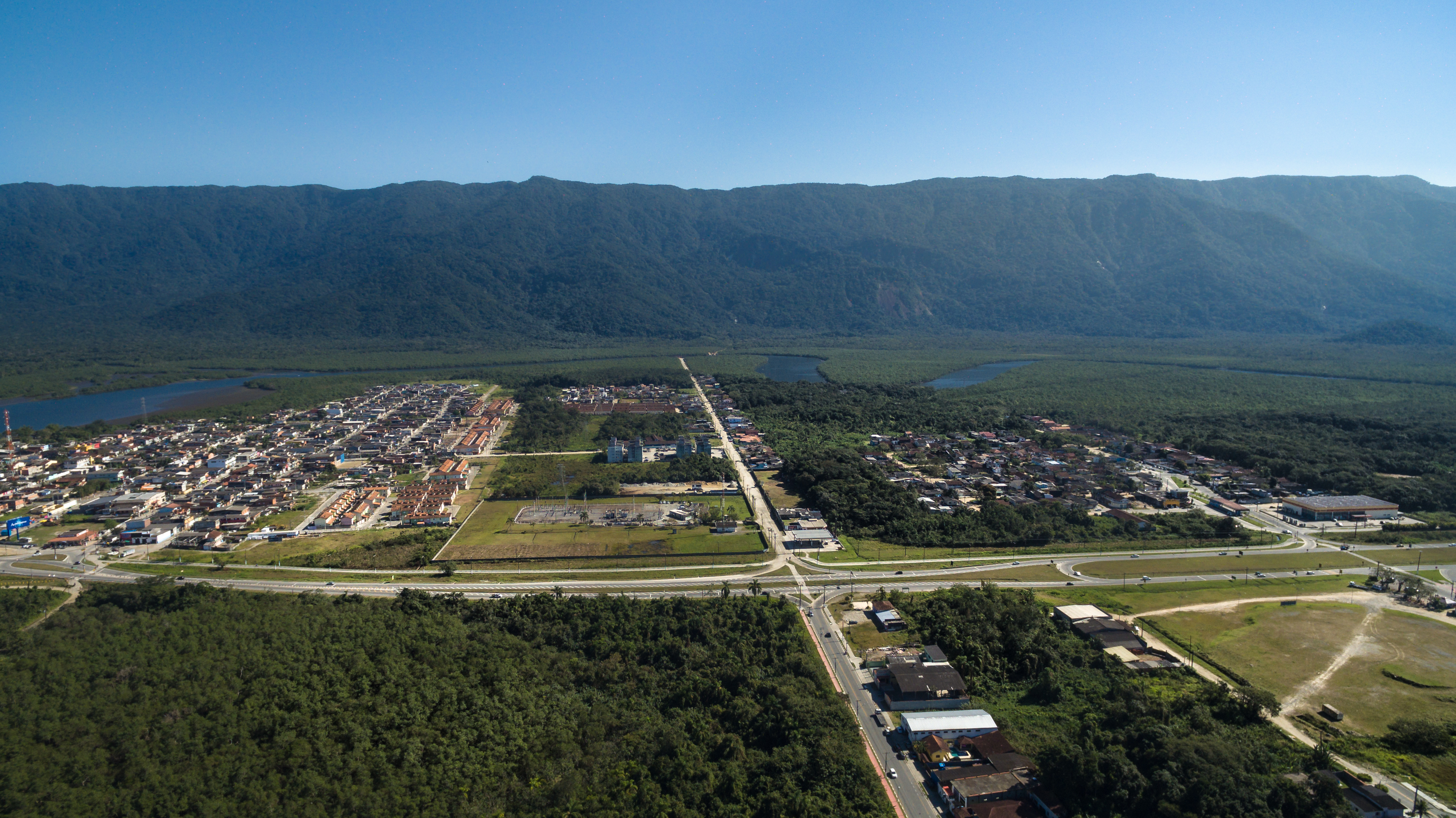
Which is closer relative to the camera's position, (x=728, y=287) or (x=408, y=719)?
(x=408, y=719)

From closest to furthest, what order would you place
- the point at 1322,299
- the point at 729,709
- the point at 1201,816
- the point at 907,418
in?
the point at 1201,816 < the point at 729,709 < the point at 907,418 < the point at 1322,299

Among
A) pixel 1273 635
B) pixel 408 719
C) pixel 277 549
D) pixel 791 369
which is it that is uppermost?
pixel 791 369

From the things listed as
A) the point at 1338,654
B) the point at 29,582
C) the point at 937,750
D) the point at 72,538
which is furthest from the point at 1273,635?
the point at 72,538

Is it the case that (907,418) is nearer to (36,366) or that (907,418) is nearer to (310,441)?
(310,441)

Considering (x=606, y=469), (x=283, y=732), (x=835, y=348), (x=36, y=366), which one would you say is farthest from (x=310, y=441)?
(x=835, y=348)

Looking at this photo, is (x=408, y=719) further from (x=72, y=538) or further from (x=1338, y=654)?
(x=72, y=538)

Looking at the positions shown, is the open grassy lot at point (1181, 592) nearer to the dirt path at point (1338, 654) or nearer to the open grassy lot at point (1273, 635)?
the dirt path at point (1338, 654)

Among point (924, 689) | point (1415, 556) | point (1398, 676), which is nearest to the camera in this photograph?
point (924, 689)
